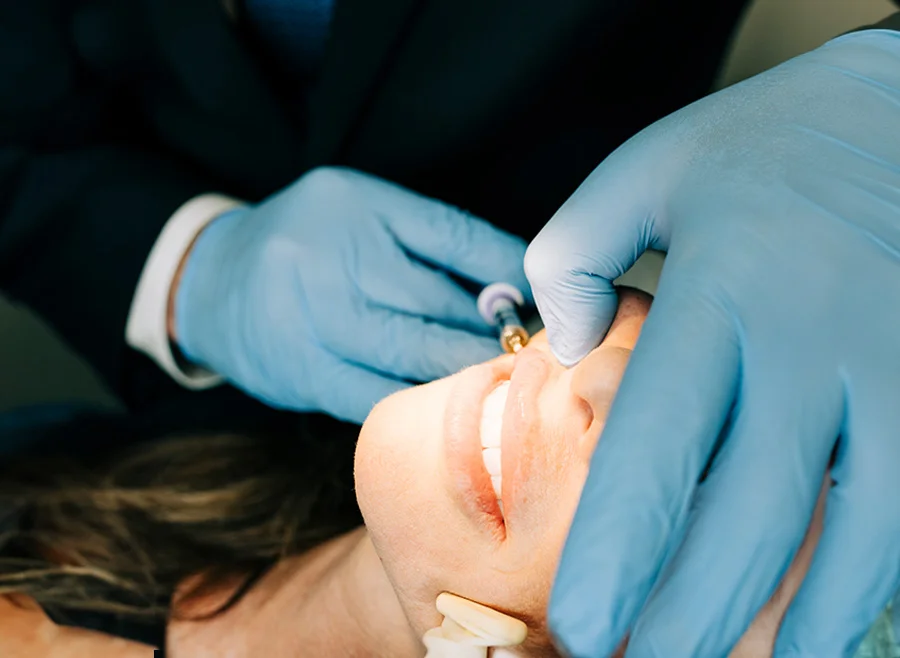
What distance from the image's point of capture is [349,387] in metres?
0.94

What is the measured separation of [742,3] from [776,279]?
59cm

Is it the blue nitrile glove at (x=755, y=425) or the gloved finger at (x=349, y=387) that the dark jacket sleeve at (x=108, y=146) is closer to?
the gloved finger at (x=349, y=387)

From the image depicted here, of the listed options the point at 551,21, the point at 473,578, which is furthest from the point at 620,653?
the point at 551,21

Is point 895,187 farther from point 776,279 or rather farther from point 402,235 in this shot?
point 402,235

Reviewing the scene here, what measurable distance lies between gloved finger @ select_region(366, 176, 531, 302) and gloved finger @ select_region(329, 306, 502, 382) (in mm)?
80

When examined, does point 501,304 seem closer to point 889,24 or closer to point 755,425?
point 755,425

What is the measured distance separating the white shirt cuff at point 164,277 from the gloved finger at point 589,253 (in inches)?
25.3

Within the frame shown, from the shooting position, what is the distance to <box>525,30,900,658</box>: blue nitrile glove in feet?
1.81

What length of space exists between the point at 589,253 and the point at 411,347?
31cm

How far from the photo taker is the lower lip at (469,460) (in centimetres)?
66

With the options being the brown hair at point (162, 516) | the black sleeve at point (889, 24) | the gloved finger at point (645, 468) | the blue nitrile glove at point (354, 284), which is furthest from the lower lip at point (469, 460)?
the black sleeve at point (889, 24)

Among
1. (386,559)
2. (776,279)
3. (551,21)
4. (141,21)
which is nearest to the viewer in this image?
(776,279)

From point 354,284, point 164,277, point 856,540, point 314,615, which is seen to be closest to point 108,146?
point 164,277

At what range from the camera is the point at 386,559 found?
701 millimetres
